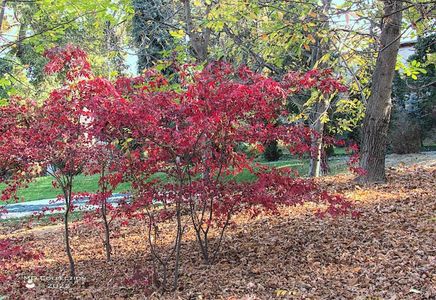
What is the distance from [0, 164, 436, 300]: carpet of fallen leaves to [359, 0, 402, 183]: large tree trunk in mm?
380

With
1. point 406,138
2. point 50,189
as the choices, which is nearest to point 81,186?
point 50,189

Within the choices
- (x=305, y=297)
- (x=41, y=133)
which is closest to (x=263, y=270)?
(x=305, y=297)

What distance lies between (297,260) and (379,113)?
341 centimetres

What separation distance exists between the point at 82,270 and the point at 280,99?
10.1 ft

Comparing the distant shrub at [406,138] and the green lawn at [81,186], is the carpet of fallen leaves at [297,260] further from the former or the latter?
the distant shrub at [406,138]

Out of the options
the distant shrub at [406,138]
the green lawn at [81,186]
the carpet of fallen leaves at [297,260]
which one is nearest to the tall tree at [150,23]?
the carpet of fallen leaves at [297,260]

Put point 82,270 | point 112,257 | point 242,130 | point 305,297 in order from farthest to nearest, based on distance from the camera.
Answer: point 112,257 < point 82,270 < point 242,130 < point 305,297

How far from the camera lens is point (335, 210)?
4.24 metres

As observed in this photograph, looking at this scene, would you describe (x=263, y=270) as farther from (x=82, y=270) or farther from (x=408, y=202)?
(x=408, y=202)

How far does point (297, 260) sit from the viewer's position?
430 centimetres

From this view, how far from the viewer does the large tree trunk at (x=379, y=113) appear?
262 inches

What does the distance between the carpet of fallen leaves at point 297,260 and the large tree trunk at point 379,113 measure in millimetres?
380

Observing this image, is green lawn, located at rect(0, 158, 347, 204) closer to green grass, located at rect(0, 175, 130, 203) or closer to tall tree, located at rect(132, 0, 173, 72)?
green grass, located at rect(0, 175, 130, 203)

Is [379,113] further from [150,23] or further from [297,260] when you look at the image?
[150,23]
